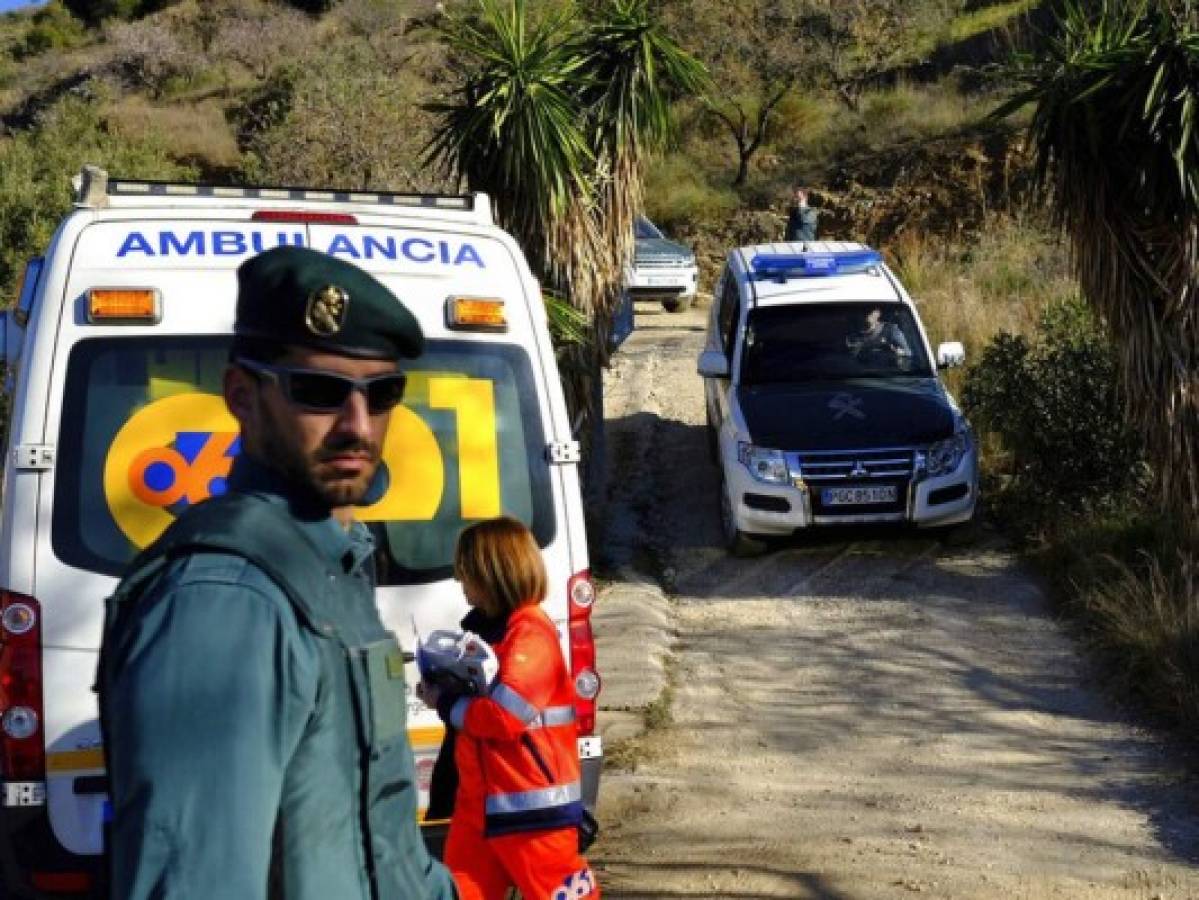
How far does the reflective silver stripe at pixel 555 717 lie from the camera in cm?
466

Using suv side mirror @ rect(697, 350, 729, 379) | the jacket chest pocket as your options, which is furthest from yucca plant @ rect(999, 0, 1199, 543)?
the jacket chest pocket

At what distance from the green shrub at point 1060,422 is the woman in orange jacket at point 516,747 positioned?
7456 mm

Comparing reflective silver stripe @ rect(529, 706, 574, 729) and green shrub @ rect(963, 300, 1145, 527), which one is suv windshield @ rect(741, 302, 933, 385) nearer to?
green shrub @ rect(963, 300, 1145, 527)

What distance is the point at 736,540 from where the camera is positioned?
40.5 ft

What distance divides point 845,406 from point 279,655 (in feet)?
35.1

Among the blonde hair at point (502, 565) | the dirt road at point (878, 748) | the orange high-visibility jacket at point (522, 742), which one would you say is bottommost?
the dirt road at point (878, 748)

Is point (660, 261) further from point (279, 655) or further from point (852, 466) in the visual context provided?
point (279, 655)

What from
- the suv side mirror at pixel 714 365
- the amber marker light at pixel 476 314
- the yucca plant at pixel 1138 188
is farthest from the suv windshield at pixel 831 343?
the amber marker light at pixel 476 314

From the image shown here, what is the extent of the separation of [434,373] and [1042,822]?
343cm

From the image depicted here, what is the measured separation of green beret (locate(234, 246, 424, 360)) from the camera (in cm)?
223

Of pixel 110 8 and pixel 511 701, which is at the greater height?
pixel 110 8

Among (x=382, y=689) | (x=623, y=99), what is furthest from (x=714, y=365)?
(x=382, y=689)

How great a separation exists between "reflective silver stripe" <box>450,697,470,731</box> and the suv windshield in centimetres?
861

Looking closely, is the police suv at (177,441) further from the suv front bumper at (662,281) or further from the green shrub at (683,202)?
the green shrub at (683,202)
